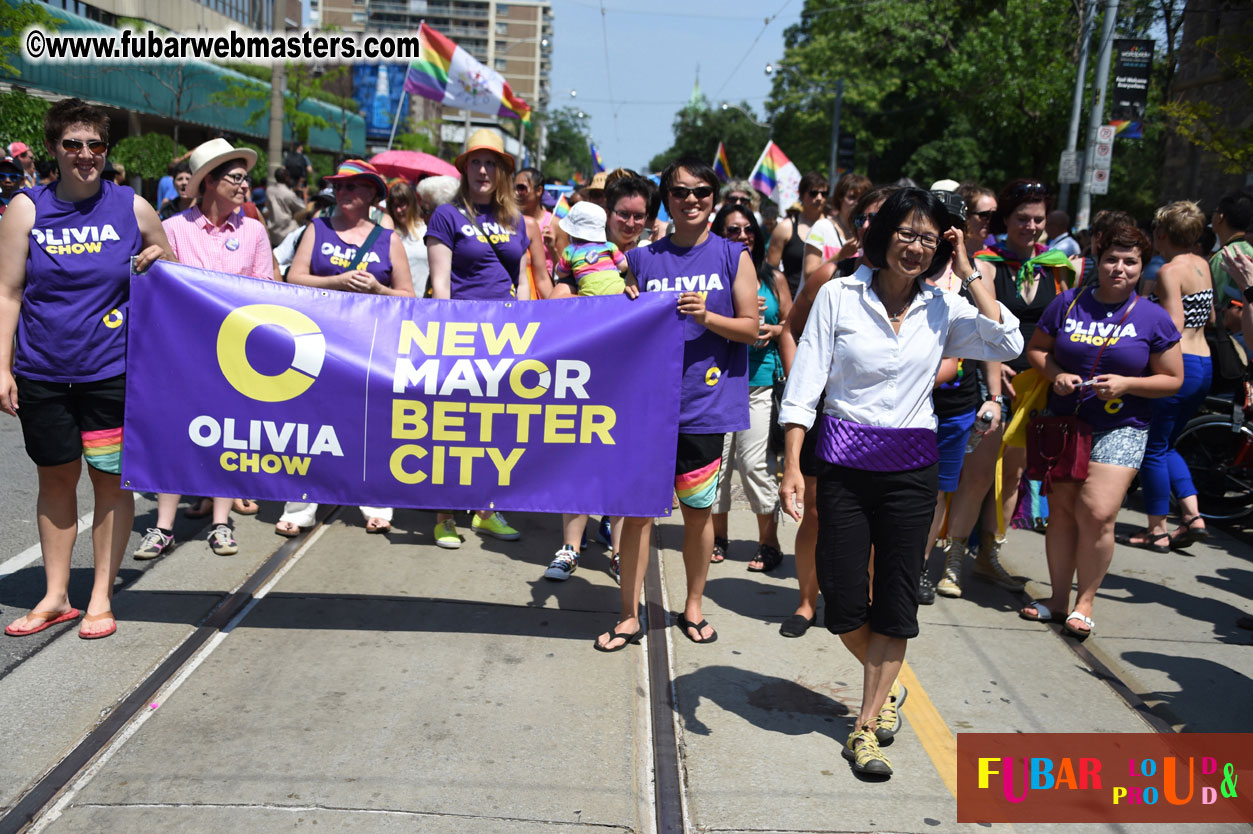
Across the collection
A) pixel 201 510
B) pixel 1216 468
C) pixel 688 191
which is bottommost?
pixel 201 510

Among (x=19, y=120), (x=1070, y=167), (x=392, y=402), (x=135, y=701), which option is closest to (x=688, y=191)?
(x=392, y=402)

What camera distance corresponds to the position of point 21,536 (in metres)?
6.12

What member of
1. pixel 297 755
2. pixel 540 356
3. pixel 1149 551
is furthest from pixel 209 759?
pixel 1149 551

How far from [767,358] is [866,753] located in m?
2.78

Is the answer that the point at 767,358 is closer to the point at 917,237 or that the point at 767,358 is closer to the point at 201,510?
the point at 917,237

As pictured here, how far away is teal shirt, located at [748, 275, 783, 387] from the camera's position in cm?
602

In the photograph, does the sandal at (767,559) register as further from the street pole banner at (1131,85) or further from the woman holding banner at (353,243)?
the street pole banner at (1131,85)

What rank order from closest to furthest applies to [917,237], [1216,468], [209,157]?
[917,237], [209,157], [1216,468]

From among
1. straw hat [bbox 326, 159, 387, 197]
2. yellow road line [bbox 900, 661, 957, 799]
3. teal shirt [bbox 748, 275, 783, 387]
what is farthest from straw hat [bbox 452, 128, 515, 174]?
yellow road line [bbox 900, 661, 957, 799]

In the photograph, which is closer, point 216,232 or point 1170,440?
point 216,232

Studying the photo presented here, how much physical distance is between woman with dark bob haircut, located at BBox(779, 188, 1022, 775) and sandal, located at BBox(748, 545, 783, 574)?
225 cm

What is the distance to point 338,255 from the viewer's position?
19.7 feet

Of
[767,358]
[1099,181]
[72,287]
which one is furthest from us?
[1099,181]

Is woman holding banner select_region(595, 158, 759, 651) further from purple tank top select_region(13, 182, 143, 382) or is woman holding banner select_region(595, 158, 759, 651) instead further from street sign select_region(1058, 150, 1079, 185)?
street sign select_region(1058, 150, 1079, 185)
